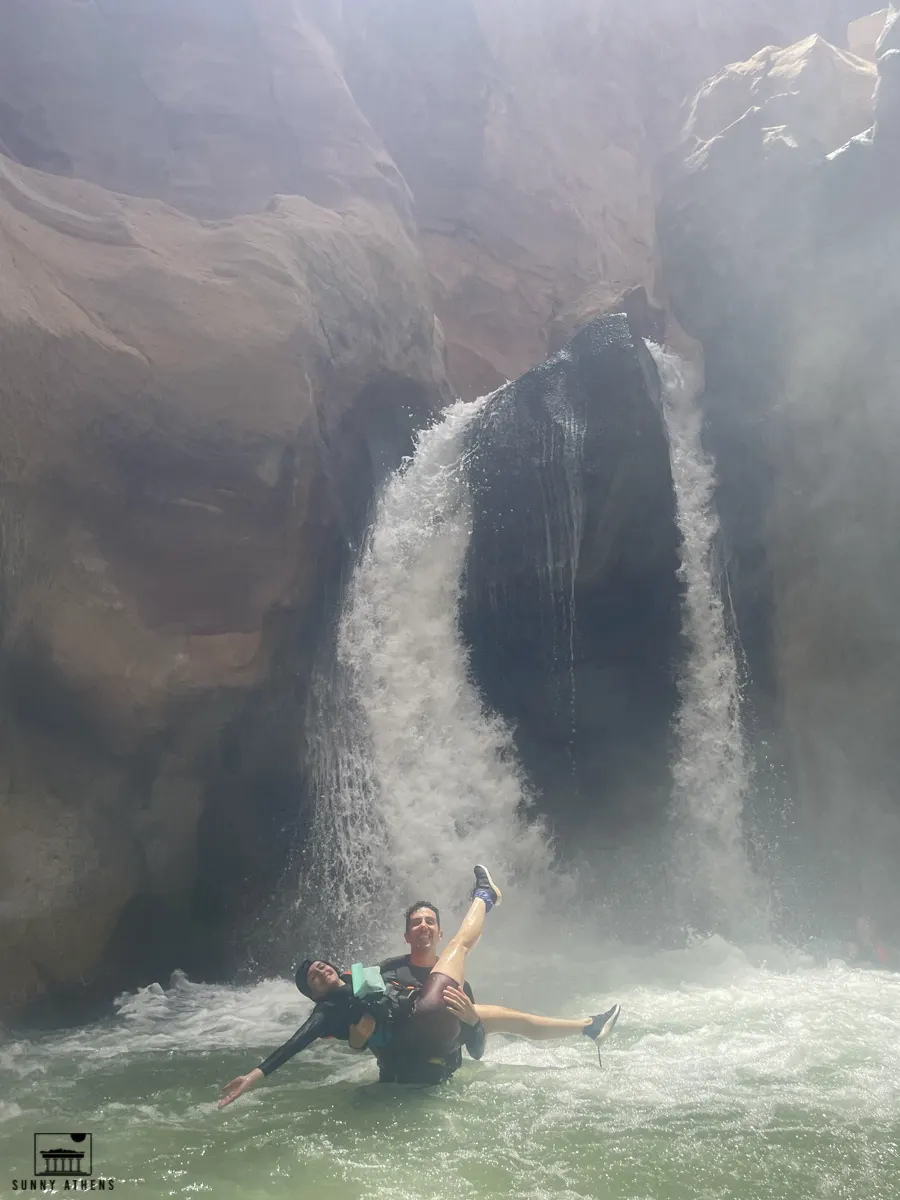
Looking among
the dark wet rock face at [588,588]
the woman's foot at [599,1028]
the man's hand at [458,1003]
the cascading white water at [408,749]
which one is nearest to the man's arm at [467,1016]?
the man's hand at [458,1003]

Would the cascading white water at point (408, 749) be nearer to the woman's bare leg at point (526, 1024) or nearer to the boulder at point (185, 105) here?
the woman's bare leg at point (526, 1024)

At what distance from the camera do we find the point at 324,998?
429cm

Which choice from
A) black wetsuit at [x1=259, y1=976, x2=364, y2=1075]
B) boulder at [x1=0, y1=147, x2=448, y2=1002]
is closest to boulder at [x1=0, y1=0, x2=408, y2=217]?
boulder at [x1=0, y1=147, x2=448, y2=1002]

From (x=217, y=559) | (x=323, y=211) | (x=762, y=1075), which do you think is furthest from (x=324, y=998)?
(x=323, y=211)

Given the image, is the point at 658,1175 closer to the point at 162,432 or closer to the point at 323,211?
the point at 162,432

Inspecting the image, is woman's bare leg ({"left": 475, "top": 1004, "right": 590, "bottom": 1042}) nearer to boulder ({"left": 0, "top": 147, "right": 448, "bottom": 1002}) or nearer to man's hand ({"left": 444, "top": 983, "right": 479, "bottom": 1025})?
man's hand ({"left": 444, "top": 983, "right": 479, "bottom": 1025})

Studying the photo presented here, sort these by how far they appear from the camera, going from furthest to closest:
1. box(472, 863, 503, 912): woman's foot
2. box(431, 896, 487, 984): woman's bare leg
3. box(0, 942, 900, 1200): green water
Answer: box(472, 863, 503, 912): woman's foot
box(431, 896, 487, 984): woman's bare leg
box(0, 942, 900, 1200): green water

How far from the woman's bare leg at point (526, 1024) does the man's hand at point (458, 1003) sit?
0.32 m

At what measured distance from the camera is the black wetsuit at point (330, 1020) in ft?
13.7

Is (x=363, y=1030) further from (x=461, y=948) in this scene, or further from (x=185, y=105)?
(x=185, y=105)

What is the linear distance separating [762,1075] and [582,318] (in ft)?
42.2

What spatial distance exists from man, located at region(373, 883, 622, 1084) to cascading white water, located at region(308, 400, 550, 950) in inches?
131

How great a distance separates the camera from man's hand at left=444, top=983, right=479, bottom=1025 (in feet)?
13.5

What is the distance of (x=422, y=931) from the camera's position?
178 inches
